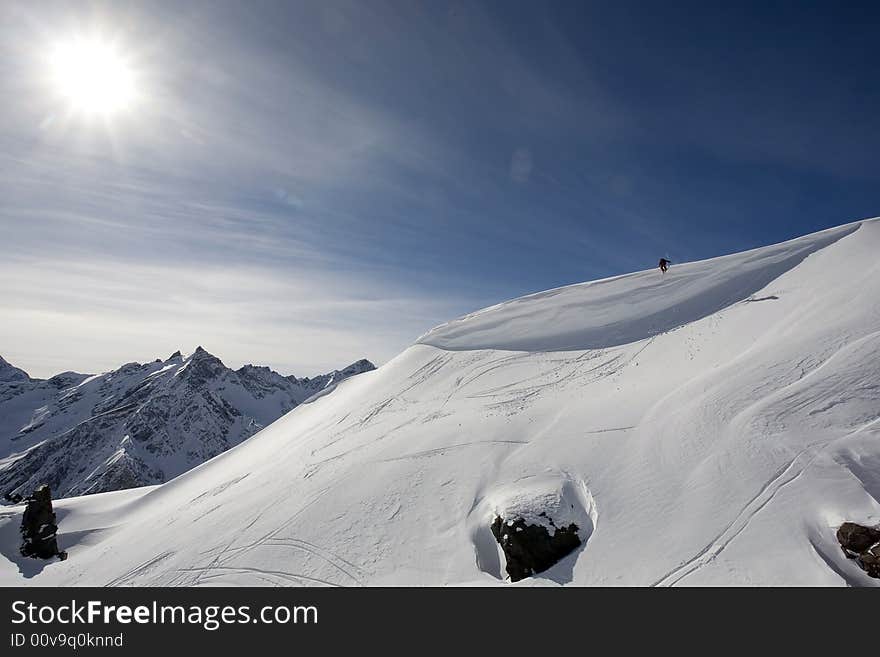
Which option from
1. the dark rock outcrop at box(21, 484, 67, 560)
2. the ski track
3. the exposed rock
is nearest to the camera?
the exposed rock

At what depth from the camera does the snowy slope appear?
10.0 m

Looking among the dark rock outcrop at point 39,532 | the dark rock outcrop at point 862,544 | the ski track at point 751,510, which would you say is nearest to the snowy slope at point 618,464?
the ski track at point 751,510

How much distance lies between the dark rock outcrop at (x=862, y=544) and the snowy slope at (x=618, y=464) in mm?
235

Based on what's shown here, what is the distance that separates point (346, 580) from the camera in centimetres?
1202

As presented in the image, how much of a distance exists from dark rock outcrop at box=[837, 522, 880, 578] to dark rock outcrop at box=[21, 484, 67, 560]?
4054 centimetres

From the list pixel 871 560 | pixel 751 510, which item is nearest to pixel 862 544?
pixel 871 560

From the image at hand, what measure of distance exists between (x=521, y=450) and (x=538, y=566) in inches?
195

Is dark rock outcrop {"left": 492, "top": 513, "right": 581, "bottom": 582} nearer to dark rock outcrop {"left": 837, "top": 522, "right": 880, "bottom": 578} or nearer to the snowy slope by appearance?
the snowy slope

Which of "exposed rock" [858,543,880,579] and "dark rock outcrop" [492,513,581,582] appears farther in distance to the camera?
"dark rock outcrop" [492,513,581,582]

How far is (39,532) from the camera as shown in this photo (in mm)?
28000

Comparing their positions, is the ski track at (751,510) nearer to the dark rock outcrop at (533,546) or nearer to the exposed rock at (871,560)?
the exposed rock at (871,560)

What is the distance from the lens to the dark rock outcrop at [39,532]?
27.7 m

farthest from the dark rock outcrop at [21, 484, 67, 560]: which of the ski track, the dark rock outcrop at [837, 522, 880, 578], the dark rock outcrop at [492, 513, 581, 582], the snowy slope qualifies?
the dark rock outcrop at [837, 522, 880, 578]
